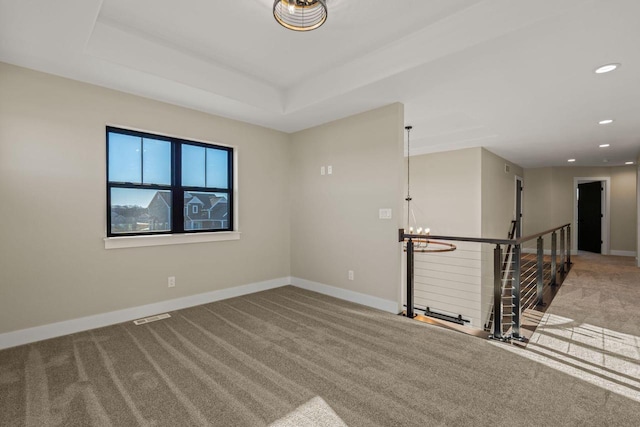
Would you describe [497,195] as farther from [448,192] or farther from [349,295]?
[349,295]

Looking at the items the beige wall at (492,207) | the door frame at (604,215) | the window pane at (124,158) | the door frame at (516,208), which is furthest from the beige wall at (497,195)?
the window pane at (124,158)

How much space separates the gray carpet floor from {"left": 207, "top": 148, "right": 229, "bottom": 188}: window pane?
1859 millimetres

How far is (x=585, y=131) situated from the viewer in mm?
4793

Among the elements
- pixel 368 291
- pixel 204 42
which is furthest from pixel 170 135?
pixel 368 291

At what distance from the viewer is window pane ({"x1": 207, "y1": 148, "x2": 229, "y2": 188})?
13.2ft

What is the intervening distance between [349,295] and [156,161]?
296 cm

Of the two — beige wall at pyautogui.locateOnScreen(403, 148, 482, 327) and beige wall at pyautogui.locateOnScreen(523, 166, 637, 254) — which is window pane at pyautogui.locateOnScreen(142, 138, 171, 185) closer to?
beige wall at pyautogui.locateOnScreen(403, 148, 482, 327)

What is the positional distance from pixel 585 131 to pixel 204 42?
5801mm

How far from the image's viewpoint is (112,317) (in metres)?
3.12

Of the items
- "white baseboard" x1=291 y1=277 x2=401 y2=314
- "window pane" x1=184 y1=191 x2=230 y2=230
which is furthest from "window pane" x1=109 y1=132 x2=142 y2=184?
"white baseboard" x1=291 y1=277 x2=401 y2=314

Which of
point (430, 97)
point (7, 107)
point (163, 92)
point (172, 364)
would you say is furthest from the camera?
point (430, 97)

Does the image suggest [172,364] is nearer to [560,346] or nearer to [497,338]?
[497,338]

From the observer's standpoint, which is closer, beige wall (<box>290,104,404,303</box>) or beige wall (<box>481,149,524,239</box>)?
beige wall (<box>290,104,404,303</box>)

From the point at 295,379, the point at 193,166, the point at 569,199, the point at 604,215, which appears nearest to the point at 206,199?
the point at 193,166
